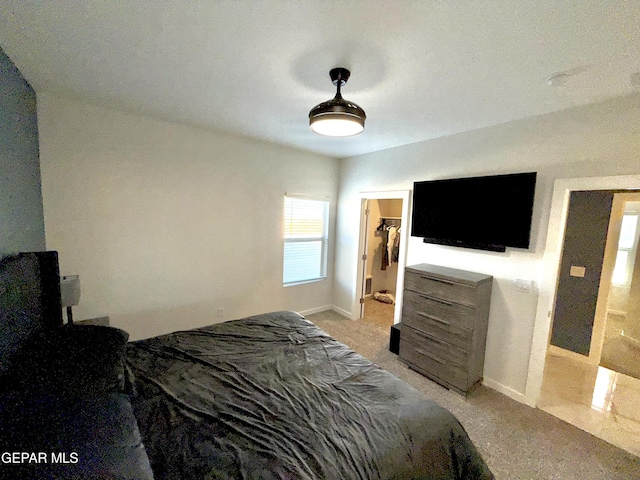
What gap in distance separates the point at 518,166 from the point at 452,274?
46.4 inches

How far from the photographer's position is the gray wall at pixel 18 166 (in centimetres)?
154

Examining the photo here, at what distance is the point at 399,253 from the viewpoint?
→ 3.67 metres

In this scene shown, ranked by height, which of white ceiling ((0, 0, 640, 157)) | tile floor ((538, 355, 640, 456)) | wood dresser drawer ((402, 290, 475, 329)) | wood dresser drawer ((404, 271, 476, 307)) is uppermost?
white ceiling ((0, 0, 640, 157))

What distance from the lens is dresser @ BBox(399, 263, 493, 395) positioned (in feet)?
7.84

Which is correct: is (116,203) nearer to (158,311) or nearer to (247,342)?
(158,311)

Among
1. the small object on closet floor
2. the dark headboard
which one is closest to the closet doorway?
the small object on closet floor

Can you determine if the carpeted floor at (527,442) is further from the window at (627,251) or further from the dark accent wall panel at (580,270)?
the window at (627,251)

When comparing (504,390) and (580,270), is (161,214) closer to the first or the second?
(504,390)

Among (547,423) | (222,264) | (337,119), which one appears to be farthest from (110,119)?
(547,423)

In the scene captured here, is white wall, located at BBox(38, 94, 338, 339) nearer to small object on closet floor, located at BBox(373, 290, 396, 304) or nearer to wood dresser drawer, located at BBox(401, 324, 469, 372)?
wood dresser drawer, located at BBox(401, 324, 469, 372)

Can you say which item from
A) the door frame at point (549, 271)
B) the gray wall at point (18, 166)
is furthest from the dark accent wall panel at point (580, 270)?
the gray wall at point (18, 166)

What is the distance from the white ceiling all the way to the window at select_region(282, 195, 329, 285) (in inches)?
70.2

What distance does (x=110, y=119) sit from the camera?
98.8 inches

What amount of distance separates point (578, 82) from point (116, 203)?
3967mm
